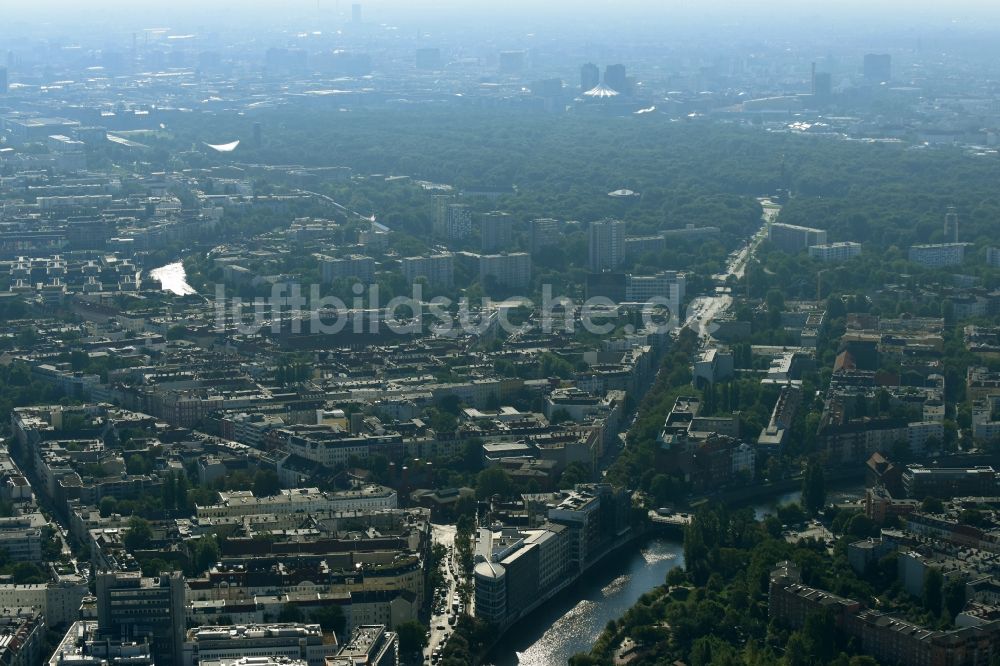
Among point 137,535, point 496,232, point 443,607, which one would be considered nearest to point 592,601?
point 443,607

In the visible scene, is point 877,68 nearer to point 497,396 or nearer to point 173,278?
point 173,278

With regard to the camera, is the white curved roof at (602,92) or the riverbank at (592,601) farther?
the white curved roof at (602,92)

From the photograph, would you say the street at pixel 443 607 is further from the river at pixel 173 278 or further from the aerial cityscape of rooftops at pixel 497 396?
the river at pixel 173 278

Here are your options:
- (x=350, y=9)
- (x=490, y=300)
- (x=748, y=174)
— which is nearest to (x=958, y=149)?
(x=748, y=174)

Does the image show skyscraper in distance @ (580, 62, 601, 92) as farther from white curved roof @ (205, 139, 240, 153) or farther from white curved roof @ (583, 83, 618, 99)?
white curved roof @ (205, 139, 240, 153)

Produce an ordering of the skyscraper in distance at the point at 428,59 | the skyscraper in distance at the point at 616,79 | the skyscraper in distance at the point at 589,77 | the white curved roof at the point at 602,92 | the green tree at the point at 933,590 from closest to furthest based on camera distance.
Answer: the green tree at the point at 933,590 → the white curved roof at the point at 602,92 → the skyscraper in distance at the point at 616,79 → the skyscraper in distance at the point at 589,77 → the skyscraper in distance at the point at 428,59

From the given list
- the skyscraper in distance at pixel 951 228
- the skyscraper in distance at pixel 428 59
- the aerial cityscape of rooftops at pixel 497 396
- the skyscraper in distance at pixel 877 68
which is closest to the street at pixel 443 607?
the aerial cityscape of rooftops at pixel 497 396

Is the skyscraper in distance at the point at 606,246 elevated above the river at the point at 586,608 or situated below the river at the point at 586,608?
below
